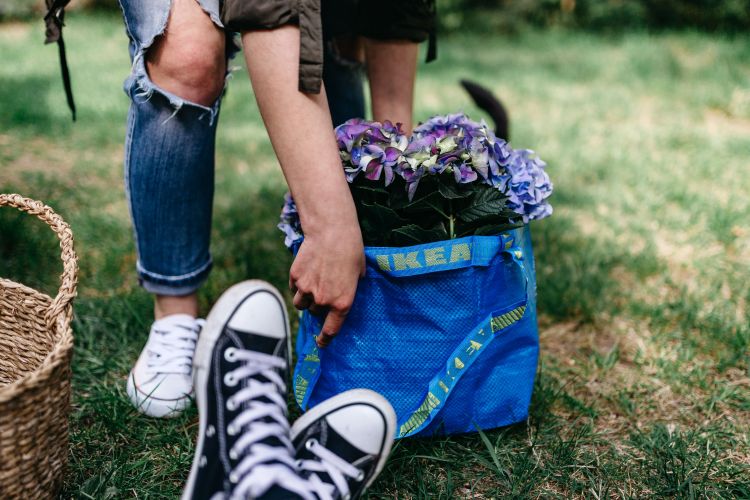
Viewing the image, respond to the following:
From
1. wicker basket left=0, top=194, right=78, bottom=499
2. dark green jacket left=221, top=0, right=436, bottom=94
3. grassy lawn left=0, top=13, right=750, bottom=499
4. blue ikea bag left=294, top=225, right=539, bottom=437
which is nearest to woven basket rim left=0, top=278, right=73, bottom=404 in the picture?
wicker basket left=0, top=194, right=78, bottom=499

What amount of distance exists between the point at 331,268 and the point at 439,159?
0.98 ft

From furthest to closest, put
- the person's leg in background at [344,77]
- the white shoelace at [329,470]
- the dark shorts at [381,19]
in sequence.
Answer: the person's leg in background at [344,77] < the dark shorts at [381,19] < the white shoelace at [329,470]

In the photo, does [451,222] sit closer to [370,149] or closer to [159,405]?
[370,149]

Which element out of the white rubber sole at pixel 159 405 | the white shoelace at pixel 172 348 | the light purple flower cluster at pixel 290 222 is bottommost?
the white rubber sole at pixel 159 405

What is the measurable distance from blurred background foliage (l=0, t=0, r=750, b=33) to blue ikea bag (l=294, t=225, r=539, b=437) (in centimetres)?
737

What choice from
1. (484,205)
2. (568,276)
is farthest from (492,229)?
(568,276)

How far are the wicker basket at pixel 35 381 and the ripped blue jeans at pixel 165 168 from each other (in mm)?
252

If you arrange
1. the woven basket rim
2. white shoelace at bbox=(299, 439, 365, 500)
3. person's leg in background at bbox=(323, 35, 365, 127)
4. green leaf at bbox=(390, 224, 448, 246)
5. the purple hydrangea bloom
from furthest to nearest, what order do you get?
person's leg in background at bbox=(323, 35, 365, 127), the purple hydrangea bloom, green leaf at bbox=(390, 224, 448, 246), white shoelace at bbox=(299, 439, 365, 500), the woven basket rim

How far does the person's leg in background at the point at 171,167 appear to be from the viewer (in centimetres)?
122

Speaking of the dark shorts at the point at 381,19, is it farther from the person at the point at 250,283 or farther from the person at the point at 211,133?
the person at the point at 250,283

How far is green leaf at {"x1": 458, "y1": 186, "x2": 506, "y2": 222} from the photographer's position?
4.06ft

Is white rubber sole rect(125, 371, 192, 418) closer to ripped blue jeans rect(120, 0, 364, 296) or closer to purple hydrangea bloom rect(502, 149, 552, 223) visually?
ripped blue jeans rect(120, 0, 364, 296)

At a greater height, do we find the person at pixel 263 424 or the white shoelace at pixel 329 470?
the person at pixel 263 424

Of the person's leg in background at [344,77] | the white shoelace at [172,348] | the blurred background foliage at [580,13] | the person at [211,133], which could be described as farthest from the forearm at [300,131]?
the blurred background foliage at [580,13]
